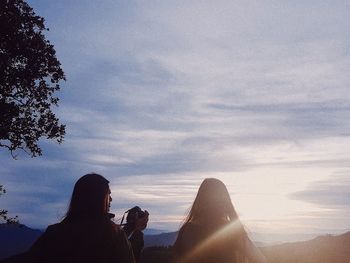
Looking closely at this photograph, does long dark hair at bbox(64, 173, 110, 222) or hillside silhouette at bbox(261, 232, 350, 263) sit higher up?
long dark hair at bbox(64, 173, 110, 222)

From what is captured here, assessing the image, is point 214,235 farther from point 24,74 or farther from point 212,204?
point 24,74

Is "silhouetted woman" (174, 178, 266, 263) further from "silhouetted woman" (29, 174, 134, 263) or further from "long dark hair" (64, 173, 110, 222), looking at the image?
"long dark hair" (64, 173, 110, 222)

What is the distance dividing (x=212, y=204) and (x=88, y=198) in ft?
4.68

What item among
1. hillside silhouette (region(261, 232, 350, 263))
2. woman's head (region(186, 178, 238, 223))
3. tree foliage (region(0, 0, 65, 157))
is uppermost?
tree foliage (region(0, 0, 65, 157))

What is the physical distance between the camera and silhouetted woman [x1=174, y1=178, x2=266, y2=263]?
5.95 metres

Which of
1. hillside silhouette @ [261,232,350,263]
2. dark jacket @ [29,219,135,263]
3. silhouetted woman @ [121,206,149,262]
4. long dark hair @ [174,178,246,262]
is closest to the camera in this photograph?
dark jacket @ [29,219,135,263]

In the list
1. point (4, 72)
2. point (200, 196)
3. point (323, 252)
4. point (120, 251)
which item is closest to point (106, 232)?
point (120, 251)

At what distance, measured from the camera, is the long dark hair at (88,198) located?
596 cm

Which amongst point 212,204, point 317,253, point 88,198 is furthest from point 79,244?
point 317,253

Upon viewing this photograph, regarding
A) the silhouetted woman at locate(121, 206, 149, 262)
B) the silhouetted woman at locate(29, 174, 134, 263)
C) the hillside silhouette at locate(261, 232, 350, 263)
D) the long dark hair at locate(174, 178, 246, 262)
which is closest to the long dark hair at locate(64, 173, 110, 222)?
the silhouetted woman at locate(29, 174, 134, 263)

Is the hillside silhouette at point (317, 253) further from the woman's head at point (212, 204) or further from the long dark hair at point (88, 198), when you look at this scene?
the long dark hair at point (88, 198)

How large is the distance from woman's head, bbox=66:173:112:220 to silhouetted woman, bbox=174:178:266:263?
0.97 meters

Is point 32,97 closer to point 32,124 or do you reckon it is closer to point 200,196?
point 32,124

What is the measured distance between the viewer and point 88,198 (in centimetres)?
596
